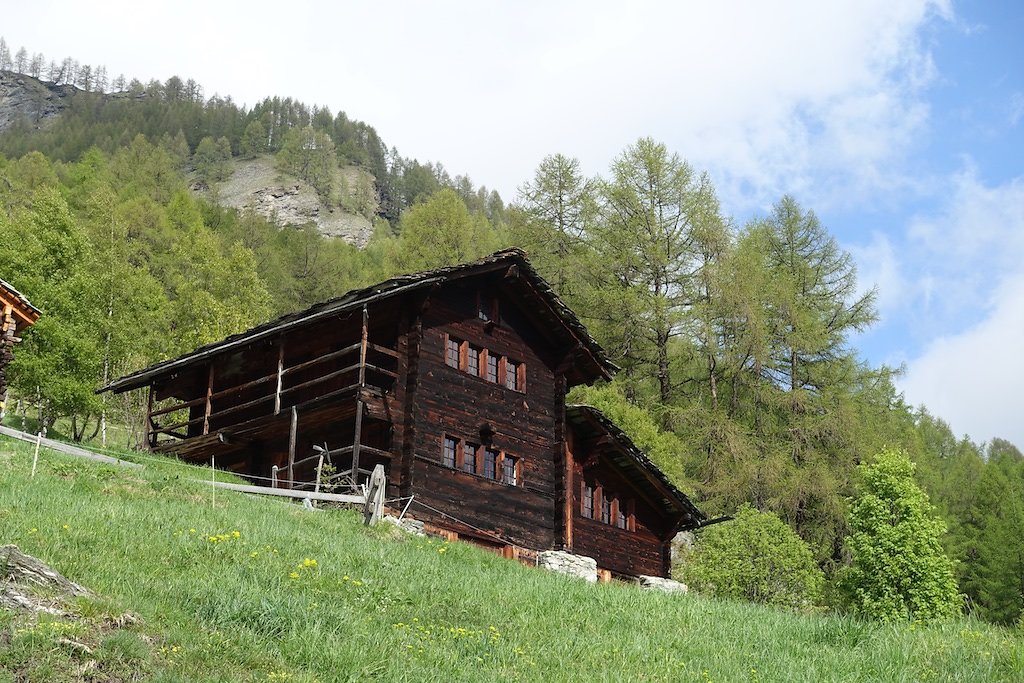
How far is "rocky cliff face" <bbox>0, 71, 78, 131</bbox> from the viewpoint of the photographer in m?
182

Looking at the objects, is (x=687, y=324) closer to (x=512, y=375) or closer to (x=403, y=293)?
(x=512, y=375)

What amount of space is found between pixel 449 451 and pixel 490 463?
1.56 m

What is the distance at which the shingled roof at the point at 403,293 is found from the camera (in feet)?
93.1

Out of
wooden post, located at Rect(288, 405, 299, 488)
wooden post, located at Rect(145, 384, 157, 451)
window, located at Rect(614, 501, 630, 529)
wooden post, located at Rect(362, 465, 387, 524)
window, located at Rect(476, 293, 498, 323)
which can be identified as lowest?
wooden post, located at Rect(362, 465, 387, 524)

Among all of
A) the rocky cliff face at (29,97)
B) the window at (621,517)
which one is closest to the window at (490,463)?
the window at (621,517)

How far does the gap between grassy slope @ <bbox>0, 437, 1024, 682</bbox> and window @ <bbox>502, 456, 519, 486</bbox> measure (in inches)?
423

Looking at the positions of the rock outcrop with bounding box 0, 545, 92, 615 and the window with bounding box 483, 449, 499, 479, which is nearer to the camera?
the rock outcrop with bounding box 0, 545, 92, 615

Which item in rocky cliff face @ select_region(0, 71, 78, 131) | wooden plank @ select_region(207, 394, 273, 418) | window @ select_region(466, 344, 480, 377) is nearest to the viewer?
wooden plank @ select_region(207, 394, 273, 418)

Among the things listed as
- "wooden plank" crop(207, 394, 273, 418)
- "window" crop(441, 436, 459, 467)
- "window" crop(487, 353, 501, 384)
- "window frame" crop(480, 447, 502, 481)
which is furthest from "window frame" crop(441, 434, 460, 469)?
"wooden plank" crop(207, 394, 273, 418)

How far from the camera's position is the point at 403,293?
2931cm

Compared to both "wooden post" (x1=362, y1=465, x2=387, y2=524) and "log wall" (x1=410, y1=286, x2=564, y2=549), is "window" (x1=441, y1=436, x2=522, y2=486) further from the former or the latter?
"wooden post" (x1=362, y1=465, x2=387, y2=524)

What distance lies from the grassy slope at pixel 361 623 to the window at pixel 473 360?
11.2 metres

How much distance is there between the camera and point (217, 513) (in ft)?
64.2

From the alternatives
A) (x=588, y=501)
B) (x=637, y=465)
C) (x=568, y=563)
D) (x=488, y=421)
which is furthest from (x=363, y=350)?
(x=637, y=465)
